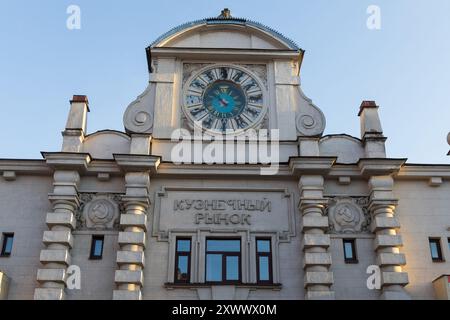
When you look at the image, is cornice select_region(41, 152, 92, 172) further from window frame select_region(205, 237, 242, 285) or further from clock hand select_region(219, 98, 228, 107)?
clock hand select_region(219, 98, 228, 107)

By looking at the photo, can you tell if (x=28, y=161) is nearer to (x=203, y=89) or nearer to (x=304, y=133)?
(x=203, y=89)

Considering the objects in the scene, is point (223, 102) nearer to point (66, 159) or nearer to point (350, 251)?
point (66, 159)

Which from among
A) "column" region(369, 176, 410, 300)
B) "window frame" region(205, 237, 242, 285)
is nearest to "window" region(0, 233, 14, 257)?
"window frame" region(205, 237, 242, 285)

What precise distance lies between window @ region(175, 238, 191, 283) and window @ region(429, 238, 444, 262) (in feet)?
23.3

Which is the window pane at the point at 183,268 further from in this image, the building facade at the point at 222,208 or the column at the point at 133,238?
the column at the point at 133,238

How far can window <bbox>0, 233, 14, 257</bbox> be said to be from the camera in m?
16.8

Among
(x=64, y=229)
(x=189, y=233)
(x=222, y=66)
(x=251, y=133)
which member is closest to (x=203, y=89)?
(x=222, y=66)

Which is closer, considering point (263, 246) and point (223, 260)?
point (223, 260)

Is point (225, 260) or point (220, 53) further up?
point (220, 53)

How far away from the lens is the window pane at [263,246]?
17.1 meters

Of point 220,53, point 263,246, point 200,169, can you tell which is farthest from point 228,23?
point 263,246

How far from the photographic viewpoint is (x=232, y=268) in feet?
55.1

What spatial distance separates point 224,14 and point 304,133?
6.09m

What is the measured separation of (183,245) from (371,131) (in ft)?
22.8
